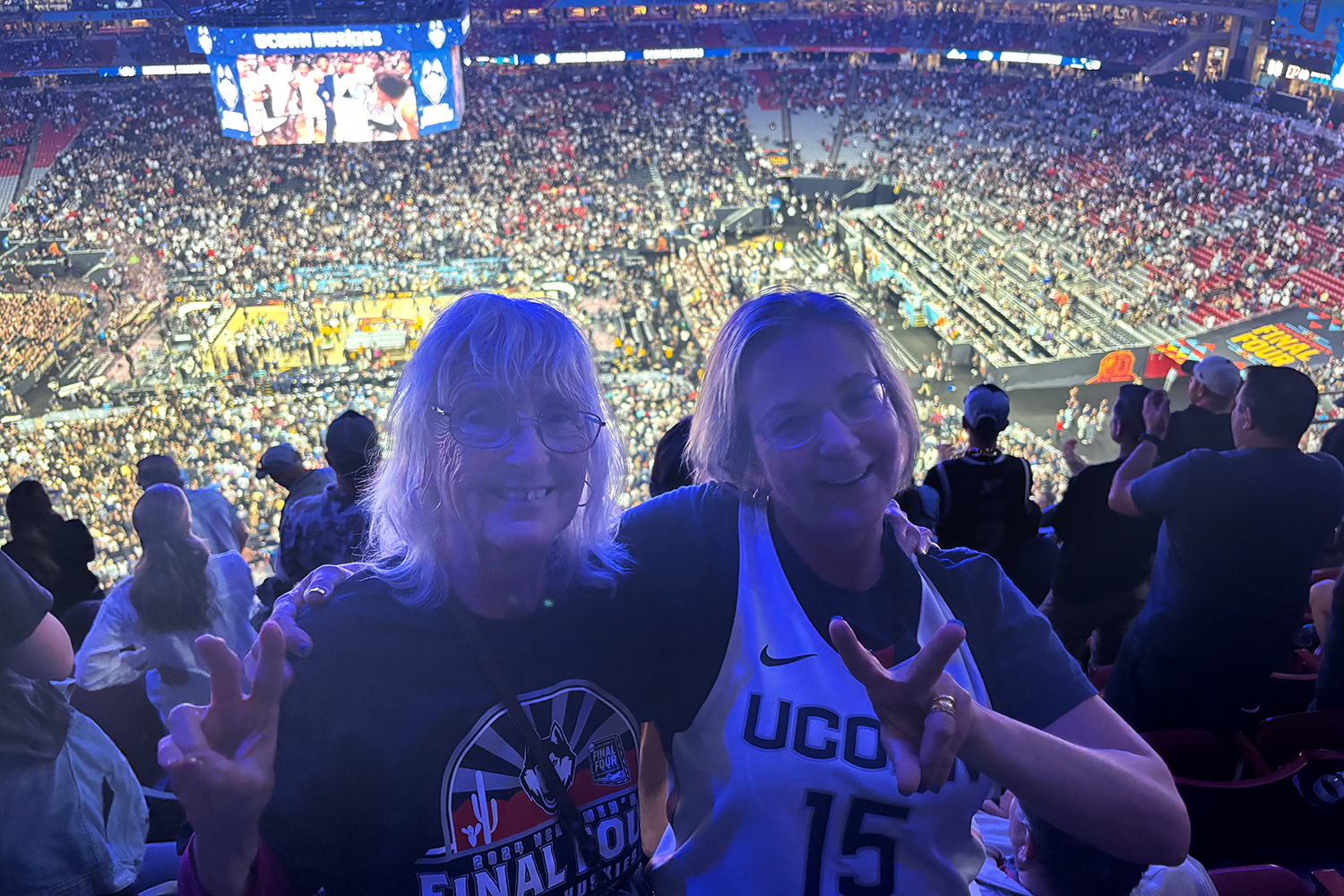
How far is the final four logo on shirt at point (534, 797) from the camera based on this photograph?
4.21ft

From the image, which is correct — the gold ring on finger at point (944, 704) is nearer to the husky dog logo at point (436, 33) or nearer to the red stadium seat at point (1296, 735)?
the red stadium seat at point (1296, 735)

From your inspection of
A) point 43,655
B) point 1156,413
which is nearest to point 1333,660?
point 1156,413

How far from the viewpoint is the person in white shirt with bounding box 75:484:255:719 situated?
8.59ft

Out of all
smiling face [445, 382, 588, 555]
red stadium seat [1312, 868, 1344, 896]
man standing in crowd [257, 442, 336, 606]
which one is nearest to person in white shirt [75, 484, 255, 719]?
man standing in crowd [257, 442, 336, 606]

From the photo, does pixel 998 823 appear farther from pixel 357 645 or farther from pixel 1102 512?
pixel 1102 512

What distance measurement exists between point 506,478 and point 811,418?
0.50m

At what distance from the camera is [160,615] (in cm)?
271

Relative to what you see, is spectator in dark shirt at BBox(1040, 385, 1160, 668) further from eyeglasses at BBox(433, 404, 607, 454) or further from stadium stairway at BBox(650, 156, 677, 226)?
stadium stairway at BBox(650, 156, 677, 226)

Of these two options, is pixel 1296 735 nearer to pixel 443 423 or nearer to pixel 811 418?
pixel 811 418

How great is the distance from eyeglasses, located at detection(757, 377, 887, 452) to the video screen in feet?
79.2

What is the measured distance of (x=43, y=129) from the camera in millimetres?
26578

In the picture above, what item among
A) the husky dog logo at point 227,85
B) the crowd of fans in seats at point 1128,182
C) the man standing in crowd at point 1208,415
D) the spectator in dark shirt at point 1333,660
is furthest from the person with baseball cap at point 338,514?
the husky dog logo at point 227,85

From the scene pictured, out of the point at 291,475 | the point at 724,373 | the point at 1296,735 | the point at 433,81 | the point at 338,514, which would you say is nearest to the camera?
the point at 724,373

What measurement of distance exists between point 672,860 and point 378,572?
0.68 m
